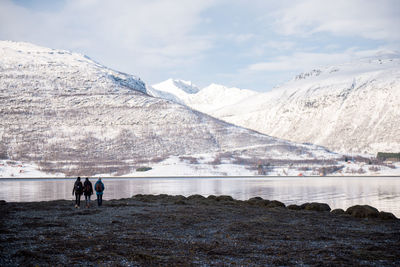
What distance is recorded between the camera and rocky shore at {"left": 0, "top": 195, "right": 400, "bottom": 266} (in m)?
23.4

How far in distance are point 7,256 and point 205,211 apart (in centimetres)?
2586

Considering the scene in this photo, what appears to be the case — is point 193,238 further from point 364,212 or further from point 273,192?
point 273,192

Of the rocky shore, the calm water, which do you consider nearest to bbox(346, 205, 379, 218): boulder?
the rocky shore

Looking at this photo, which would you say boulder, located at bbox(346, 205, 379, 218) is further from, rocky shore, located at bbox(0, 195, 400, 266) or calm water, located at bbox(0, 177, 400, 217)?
calm water, located at bbox(0, 177, 400, 217)

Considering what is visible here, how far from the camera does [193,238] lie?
99.2 ft

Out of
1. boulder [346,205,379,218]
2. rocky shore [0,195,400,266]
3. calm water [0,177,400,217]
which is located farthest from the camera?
calm water [0,177,400,217]

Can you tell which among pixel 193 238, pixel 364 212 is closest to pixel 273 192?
pixel 364 212

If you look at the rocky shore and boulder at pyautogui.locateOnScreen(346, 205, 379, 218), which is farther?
boulder at pyautogui.locateOnScreen(346, 205, 379, 218)

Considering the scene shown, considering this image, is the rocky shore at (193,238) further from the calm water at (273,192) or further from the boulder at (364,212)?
the calm water at (273,192)

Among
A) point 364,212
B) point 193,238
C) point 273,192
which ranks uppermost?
point 193,238

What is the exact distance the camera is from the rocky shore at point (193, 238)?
76.8 ft

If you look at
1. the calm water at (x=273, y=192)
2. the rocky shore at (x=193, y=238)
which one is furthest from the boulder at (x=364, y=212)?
the calm water at (x=273, y=192)

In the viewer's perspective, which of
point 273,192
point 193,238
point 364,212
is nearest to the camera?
point 193,238

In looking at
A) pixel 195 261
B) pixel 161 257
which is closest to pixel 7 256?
pixel 161 257
